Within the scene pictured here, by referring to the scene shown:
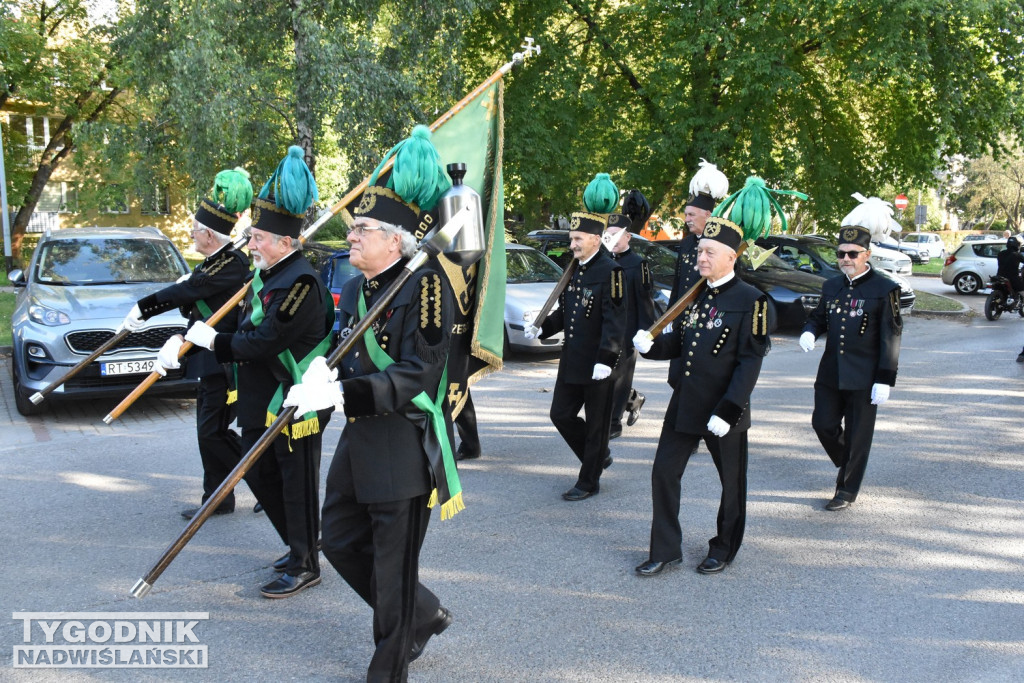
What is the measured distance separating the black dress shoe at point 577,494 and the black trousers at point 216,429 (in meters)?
2.25

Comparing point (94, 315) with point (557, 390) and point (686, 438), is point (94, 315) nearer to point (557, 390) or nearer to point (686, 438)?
point (557, 390)

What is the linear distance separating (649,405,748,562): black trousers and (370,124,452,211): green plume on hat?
217 cm

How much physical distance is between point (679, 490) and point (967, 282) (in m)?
23.0

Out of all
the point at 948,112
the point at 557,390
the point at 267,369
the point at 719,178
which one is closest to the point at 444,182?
the point at 267,369

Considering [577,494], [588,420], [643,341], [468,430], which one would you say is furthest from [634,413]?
[643,341]

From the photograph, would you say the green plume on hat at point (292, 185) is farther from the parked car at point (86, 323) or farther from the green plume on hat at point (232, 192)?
the parked car at point (86, 323)

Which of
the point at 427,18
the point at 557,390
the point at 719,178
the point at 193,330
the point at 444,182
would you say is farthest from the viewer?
the point at 427,18

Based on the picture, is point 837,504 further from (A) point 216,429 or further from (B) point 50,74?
(B) point 50,74

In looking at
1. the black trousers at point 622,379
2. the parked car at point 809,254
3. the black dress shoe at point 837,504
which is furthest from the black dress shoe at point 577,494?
the parked car at point 809,254

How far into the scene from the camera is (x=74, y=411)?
8.84 metres

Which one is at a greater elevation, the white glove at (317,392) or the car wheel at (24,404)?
the white glove at (317,392)

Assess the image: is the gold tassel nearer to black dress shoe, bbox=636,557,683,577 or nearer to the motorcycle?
black dress shoe, bbox=636,557,683,577

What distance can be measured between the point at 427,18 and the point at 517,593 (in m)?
14.1

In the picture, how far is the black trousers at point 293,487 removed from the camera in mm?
4652
